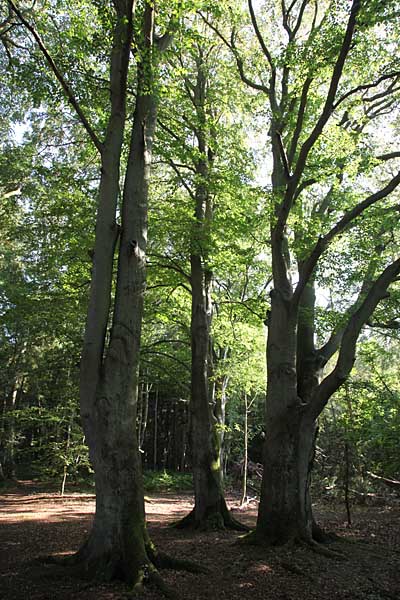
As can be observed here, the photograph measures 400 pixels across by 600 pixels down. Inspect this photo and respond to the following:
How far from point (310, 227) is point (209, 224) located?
2.13 m

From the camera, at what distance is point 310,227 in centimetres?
963

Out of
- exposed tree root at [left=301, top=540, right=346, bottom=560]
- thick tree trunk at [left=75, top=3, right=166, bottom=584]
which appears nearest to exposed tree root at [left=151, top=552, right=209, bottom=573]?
thick tree trunk at [left=75, top=3, right=166, bottom=584]

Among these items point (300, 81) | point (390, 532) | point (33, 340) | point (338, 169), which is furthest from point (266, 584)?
point (33, 340)

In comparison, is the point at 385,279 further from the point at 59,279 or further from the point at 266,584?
the point at 59,279

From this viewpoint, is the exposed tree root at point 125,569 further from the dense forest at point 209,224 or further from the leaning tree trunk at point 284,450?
the leaning tree trunk at point 284,450

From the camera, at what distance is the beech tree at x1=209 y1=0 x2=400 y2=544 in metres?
6.89

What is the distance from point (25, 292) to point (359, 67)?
8.82 m

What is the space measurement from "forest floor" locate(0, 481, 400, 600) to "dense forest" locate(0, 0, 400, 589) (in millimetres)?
378

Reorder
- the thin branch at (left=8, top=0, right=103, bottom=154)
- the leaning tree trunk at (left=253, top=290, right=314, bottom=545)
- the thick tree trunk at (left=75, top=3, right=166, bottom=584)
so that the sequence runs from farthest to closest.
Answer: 1. the leaning tree trunk at (left=253, top=290, right=314, bottom=545)
2. the thin branch at (left=8, top=0, right=103, bottom=154)
3. the thick tree trunk at (left=75, top=3, right=166, bottom=584)

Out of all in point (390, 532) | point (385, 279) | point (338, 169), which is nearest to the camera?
point (385, 279)

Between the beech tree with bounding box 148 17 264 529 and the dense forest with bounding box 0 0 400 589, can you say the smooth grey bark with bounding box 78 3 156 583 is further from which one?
the beech tree with bounding box 148 17 264 529

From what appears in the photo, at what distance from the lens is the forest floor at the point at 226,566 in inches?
191

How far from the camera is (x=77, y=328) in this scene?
48.6 feet

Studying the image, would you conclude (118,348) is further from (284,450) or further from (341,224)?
(341,224)
